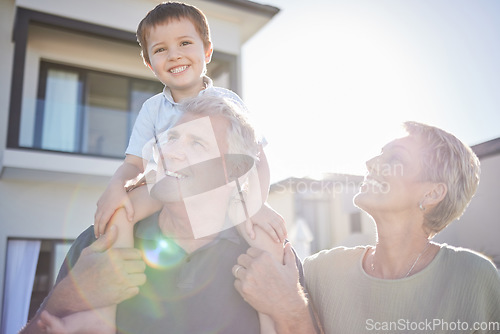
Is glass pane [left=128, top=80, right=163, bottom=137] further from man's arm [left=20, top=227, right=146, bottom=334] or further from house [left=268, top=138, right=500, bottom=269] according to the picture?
man's arm [left=20, top=227, right=146, bottom=334]

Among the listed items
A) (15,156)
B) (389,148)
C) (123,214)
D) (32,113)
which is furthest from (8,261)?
(389,148)

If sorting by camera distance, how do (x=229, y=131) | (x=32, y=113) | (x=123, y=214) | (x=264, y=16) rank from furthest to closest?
(x=264, y=16)
(x=32, y=113)
(x=229, y=131)
(x=123, y=214)

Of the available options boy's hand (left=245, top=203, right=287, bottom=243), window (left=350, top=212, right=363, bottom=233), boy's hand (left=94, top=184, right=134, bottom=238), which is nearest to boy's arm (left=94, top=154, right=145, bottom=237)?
boy's hand (left=94, top=184, right=134, bottom=238)

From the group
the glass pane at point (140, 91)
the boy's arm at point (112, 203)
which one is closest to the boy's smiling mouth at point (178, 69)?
the boy's arm at point (112, 203)

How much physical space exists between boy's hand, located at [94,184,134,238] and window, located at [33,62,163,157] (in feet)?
21.3

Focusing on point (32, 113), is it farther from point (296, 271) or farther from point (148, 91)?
point (296, 271)

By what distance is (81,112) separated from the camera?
8516mm

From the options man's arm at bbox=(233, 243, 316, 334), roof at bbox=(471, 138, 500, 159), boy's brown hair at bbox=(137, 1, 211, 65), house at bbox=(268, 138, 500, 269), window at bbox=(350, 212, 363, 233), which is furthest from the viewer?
window at bbox=(350, 212, 363, 233)

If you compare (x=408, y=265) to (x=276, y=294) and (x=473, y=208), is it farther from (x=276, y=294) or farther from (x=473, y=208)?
(x=473, y=208)

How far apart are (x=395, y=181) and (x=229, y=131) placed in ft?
3.04

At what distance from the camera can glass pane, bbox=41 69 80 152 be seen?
8133 mm

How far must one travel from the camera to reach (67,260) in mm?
2090

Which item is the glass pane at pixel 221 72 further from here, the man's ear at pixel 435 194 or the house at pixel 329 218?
the man's ear at pixel 435 194

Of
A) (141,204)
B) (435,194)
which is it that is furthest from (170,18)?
(435,194)
